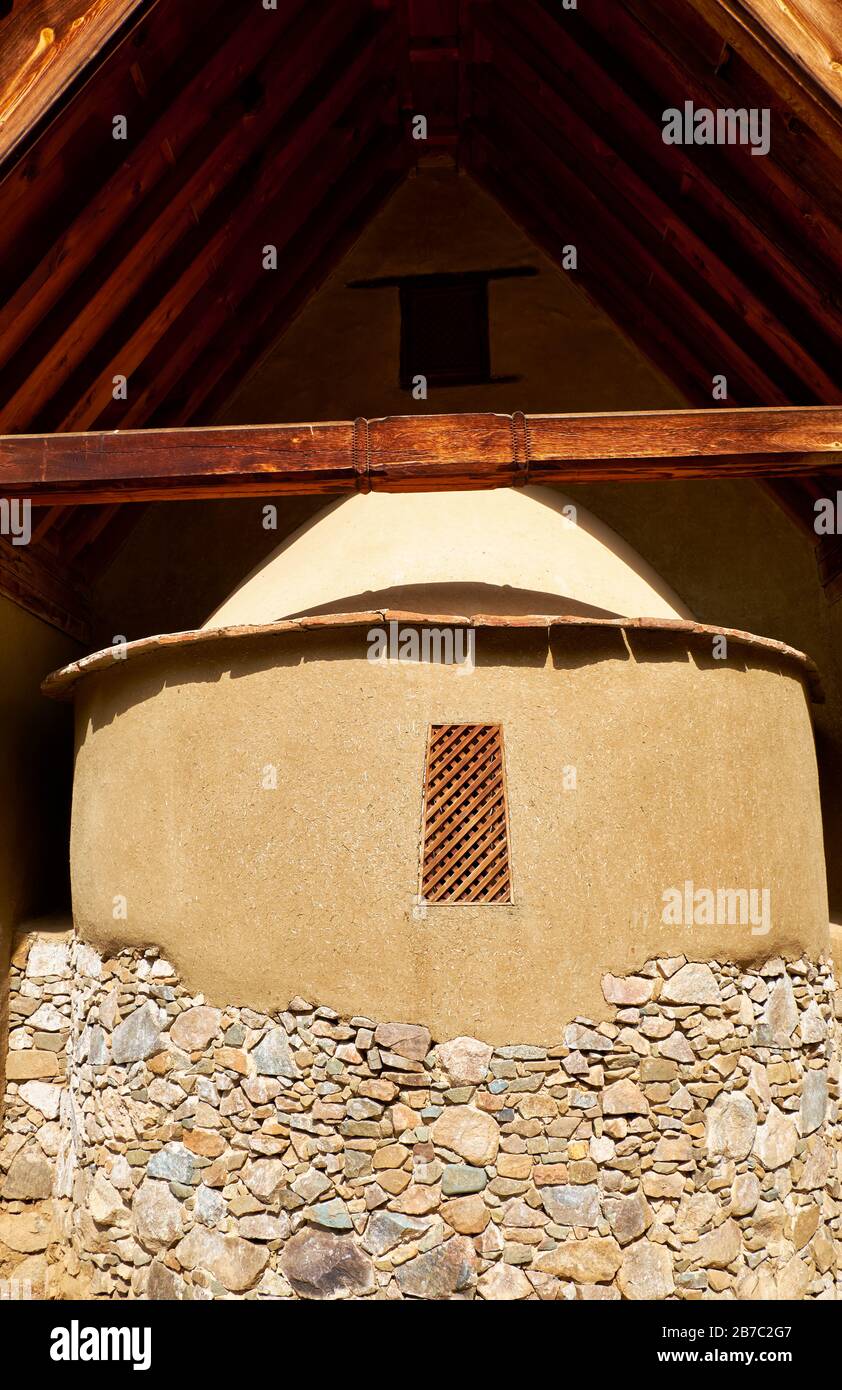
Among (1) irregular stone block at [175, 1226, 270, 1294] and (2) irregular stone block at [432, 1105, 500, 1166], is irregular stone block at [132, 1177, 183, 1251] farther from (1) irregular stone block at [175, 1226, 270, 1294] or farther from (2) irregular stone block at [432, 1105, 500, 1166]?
(2) irregular stone block at [432, 1105, 500, 1166]

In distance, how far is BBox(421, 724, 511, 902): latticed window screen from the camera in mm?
6766

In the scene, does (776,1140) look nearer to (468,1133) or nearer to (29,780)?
(468,1133)

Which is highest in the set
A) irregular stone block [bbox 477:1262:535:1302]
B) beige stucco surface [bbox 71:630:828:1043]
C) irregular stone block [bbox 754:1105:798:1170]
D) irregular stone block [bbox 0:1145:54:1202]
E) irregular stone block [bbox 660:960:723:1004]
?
beige stucco surface [bbox 71:630:828:1043]

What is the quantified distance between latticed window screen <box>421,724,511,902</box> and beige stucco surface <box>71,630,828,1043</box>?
8 centimetres

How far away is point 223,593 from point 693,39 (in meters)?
6.50

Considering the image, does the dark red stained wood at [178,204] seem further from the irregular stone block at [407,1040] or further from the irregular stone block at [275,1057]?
the irregular stone block at [407,1040]

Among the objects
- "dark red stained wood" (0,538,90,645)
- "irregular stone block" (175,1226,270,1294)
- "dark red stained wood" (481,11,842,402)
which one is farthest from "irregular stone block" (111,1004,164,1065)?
"dark red stained wood" (481,11,842,402)

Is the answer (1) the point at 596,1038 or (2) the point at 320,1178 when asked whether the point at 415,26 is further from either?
(2) the point at 320,1178

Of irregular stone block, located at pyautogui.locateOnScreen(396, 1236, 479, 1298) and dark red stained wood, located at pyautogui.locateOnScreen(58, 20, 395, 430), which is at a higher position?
dark red stained wood, located at pyautogui.locateOnScreen(58, 20, 395, 430)

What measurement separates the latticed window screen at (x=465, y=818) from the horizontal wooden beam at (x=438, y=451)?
5.86 ft

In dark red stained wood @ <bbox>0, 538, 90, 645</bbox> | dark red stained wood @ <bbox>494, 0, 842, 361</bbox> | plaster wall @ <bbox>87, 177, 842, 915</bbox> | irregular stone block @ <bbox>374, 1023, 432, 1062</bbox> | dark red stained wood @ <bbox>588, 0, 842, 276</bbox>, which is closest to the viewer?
irregular stone block @ <bbox>374, 1023, 432, 1062</bbox>

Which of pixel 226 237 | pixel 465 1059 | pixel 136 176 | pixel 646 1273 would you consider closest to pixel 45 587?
pixel 226 237

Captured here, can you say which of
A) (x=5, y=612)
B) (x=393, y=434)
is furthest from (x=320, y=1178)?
(x=5, y=612)

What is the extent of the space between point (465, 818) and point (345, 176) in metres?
7.29
